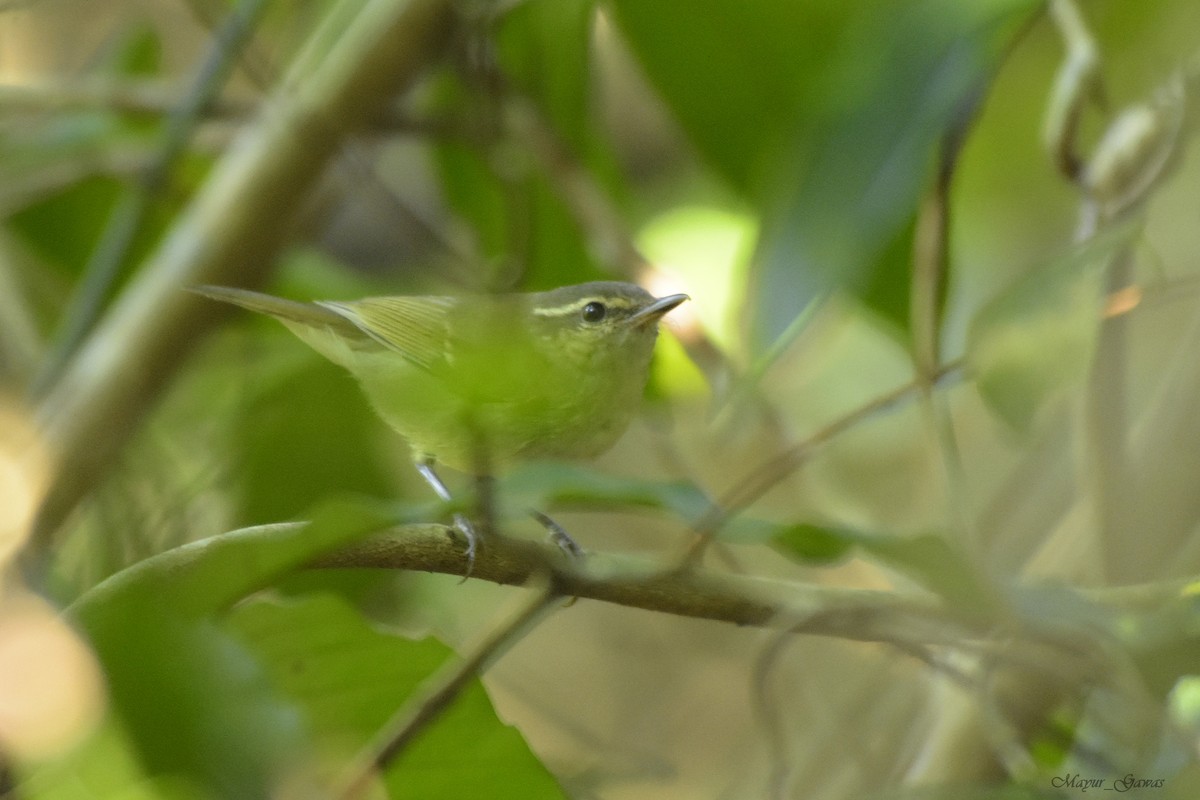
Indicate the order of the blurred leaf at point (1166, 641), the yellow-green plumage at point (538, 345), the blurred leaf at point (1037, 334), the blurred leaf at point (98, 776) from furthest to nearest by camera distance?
1. the yellow-green plumage at point (538, 345)
2. the blurred leaf at point (1166, 641)
3. the blurred leaf at point (1037, 334)
4. the blurred leaf at point (98, 776)

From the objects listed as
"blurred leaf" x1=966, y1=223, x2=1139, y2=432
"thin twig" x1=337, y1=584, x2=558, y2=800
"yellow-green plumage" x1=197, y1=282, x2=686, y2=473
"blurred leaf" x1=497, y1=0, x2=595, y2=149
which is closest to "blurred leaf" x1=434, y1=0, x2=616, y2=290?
"blurred leaf" x1=497, y1=0, x2=595, y2=149

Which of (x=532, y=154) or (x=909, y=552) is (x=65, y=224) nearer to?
(x=532, y=154)

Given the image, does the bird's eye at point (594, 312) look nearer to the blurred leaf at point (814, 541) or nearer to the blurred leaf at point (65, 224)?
the blurred leaf at point (65, 224)

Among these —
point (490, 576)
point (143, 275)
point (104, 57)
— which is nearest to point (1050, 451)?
point (490, 576)

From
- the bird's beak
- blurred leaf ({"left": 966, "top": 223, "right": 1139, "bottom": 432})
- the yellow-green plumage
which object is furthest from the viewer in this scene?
the bird's beak

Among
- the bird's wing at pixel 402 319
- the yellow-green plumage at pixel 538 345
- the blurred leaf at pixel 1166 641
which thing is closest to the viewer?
the blurred leaf at pixel 1166 641

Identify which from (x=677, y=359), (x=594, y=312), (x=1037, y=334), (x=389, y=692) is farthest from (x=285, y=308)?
(x=1037, y=334)

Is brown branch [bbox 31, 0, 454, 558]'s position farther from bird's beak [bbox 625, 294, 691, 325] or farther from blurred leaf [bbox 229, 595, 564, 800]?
blurred leaf [bbox 229, 595, 564, 800]

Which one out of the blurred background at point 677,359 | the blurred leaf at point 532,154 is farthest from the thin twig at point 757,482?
the blurred leaf at point 532,154
